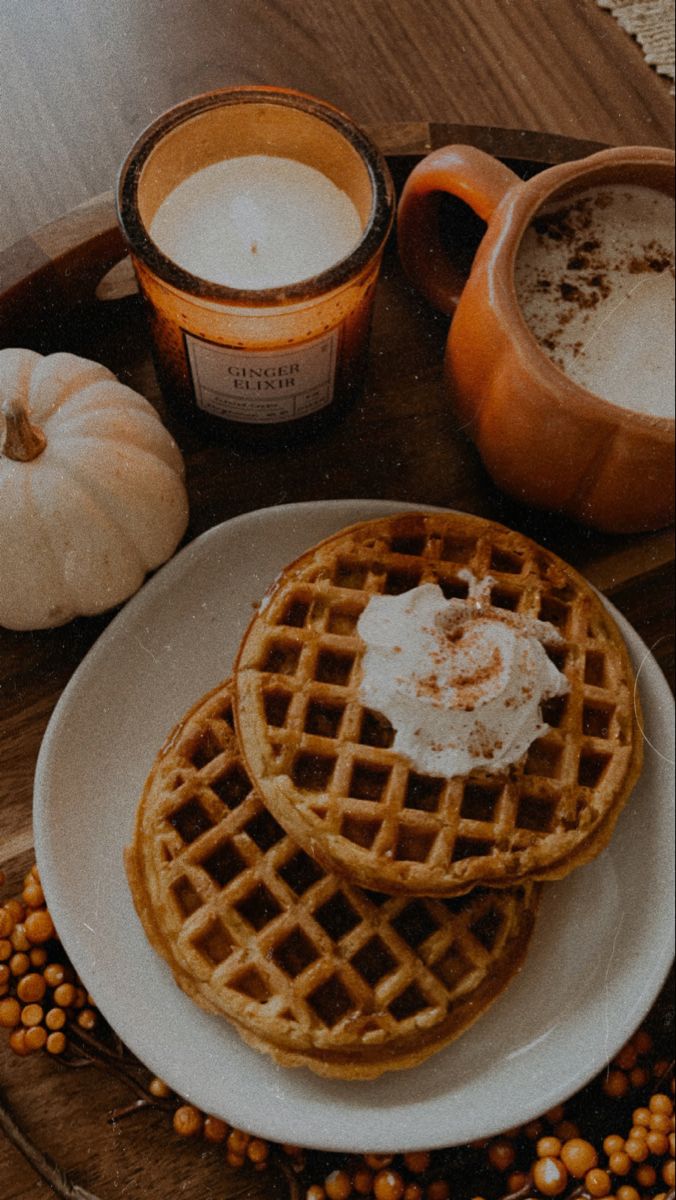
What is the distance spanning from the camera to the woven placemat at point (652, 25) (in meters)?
1.05

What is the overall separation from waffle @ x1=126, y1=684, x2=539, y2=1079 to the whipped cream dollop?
123mm

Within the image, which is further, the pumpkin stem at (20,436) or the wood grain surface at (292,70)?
the wood grain surface at (292,70)

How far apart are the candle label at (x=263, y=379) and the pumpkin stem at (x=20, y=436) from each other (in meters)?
0.15

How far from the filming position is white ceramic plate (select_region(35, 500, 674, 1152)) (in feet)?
2.77

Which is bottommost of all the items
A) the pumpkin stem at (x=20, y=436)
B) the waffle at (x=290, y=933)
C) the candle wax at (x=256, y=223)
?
the waffle at (x=290, y=933)

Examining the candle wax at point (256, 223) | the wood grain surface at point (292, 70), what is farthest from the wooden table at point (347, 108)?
the candle wax at point (256, 223)

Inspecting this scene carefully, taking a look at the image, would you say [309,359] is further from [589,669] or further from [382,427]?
[589,669]

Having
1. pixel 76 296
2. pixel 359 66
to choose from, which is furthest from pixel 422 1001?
pixel 359 66

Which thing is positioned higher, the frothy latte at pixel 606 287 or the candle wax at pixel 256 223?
the candle wax at pixel 256 223

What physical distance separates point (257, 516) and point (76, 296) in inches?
10.7

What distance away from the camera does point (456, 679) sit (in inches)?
34.1

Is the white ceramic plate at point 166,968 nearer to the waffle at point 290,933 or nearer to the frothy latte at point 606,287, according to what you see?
the waffle at point 290,933

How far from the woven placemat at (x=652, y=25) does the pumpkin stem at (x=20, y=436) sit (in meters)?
0.66

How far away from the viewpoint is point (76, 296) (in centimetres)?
105
